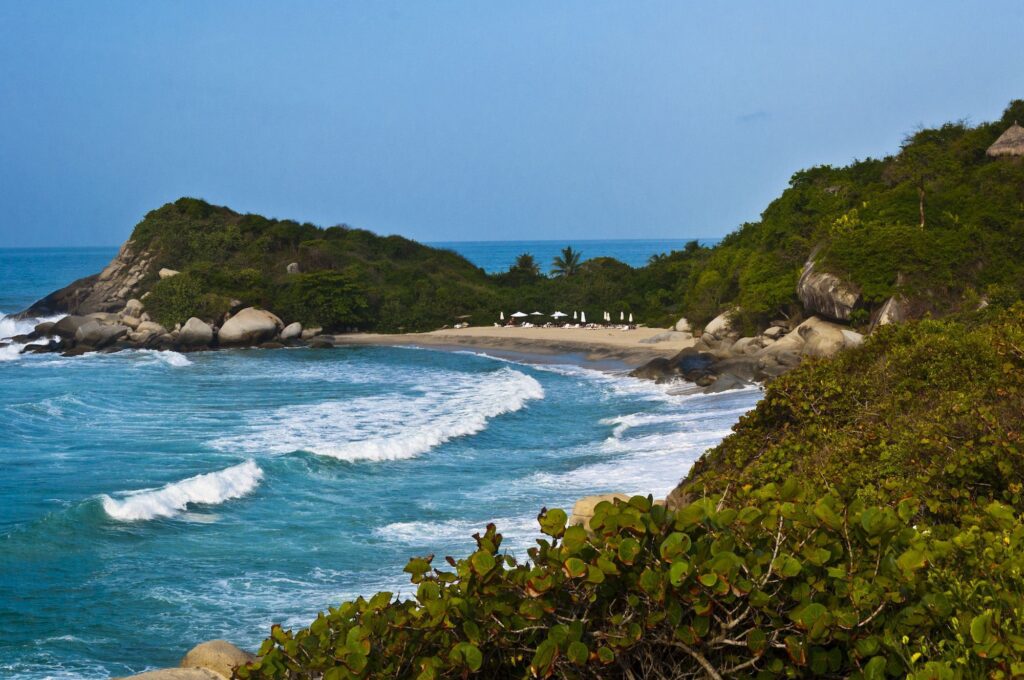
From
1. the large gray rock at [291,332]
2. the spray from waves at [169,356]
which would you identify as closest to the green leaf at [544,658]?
the spray from waves at [169,356]

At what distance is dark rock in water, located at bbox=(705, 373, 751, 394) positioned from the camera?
2880cm

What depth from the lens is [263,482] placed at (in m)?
19.0

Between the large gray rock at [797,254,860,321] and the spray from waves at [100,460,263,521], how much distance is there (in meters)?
20.9

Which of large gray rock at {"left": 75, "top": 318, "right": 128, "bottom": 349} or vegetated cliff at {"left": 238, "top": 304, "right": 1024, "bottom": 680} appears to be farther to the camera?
large gray rock at {"left": 75, "top": 318, "right": 128, "bottom": 349}

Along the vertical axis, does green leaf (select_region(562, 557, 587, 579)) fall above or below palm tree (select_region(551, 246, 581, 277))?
below

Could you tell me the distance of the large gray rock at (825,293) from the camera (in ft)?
103

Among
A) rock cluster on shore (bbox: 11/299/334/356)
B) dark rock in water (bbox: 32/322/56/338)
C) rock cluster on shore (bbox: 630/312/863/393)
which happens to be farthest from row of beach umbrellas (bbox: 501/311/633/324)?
dark rock in water (bbox: 32/322/56/338)

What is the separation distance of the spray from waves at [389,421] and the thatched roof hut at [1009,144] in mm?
19585

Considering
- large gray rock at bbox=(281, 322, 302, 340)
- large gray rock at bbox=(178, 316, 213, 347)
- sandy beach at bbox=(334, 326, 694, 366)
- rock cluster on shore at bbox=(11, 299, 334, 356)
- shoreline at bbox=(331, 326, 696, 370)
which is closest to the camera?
shoreline at bbox=(331, 326, 696, 370)

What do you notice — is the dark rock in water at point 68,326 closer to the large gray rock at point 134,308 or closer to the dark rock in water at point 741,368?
the large gray rock at point 134,308

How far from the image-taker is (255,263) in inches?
2274

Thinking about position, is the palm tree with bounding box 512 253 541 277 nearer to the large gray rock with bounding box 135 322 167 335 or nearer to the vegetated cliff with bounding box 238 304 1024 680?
the large gray rock with bounding box 135 322 167 335

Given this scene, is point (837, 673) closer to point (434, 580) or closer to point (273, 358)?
point (434, 580)

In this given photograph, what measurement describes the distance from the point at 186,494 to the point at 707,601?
15800mm
